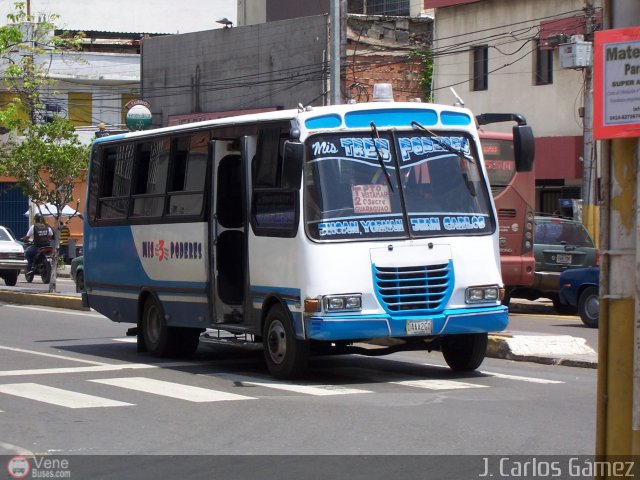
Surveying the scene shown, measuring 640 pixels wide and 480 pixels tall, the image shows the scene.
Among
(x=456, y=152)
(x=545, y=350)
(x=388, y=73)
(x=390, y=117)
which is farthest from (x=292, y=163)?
(x=388, y=73)

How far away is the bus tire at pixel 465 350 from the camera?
508 inches

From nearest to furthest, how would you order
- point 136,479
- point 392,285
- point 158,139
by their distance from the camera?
1. point 136,479
2. point 392,285
3. point 158,139

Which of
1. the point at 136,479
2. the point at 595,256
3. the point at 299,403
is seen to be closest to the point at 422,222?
the point at 299,403

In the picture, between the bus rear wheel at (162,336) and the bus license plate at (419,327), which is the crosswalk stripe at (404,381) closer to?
the bus license plate at (419,327)

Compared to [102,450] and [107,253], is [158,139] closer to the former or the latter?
[107,253]

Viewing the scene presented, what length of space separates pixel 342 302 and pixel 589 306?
823cm

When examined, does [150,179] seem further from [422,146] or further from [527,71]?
[527,71]

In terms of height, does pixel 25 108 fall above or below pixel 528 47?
below

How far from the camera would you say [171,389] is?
12.1 meters

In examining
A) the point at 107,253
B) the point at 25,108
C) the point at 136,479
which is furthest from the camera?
the point at 25,108

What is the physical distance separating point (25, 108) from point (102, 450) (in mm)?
22326

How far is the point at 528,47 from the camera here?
112 feet

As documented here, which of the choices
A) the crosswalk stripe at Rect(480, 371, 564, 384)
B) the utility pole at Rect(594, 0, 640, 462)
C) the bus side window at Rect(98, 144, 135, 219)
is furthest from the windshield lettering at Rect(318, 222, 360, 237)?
the utility pole at Rect(594, 0, 640, 462)

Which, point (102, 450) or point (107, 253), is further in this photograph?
point (107, 253)
